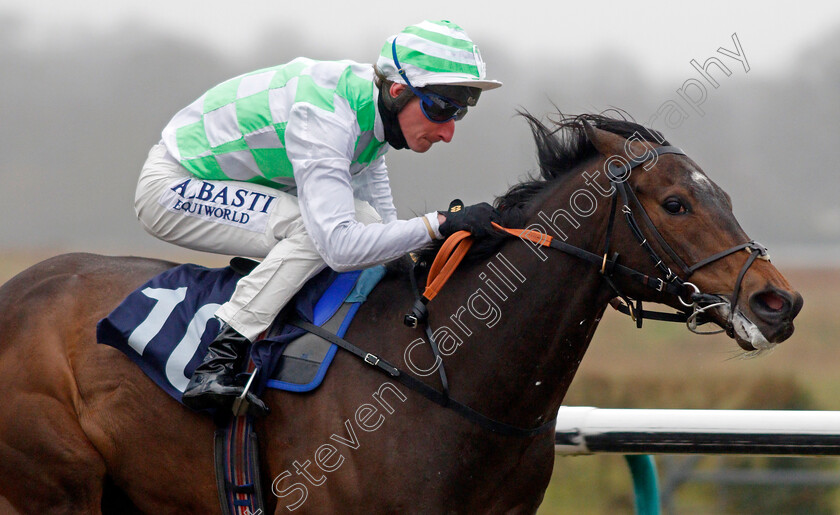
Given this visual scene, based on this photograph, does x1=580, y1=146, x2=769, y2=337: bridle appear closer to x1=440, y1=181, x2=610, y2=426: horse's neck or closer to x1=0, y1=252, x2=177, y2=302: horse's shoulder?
x1=440, y1=181, x2=610, y2=426: horse's neck

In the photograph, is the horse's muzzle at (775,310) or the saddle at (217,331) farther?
the saddle at (217,331)

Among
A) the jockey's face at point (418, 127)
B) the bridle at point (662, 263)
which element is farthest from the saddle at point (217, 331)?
the bridle at point (662, 263)

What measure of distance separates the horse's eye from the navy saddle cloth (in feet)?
3.24

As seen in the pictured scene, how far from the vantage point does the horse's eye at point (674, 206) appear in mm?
2678

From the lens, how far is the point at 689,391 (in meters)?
8.37

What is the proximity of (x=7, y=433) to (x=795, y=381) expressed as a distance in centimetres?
695

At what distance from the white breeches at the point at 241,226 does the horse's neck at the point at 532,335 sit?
1.96 feet

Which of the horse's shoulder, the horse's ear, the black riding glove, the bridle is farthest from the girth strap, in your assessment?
the horse's ear

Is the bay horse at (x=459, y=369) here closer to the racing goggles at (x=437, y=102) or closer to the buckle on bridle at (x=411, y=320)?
the buckle on bridle at (x=411, y=320)

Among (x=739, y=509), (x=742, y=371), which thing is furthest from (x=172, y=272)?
(x=742, y=371)

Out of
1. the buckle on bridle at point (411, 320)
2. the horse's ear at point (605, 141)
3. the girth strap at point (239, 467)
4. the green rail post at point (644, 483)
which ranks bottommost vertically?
the green rail post at point (644, 483)

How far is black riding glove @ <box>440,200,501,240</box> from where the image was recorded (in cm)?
286

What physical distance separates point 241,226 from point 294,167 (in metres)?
0.37

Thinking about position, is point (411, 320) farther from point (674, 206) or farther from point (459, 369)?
point (674, 206)
